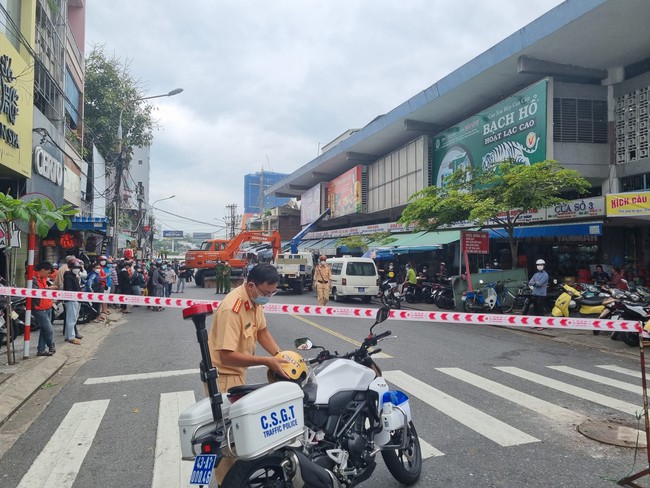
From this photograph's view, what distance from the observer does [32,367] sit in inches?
285

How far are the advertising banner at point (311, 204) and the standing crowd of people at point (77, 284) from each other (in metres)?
25.2

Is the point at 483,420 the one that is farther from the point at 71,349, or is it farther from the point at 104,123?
the point at 104,123

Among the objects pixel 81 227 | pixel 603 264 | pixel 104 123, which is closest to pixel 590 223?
pixel 603 264

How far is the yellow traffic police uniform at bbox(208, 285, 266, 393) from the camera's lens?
3.01 meters

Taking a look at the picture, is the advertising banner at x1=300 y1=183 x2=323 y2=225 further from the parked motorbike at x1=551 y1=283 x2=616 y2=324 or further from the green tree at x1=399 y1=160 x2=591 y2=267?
the parked motorbike at x1=551 y1=283 x2=616 y2=324

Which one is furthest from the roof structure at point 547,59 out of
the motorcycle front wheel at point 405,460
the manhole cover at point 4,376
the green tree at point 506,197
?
the manhole cover at point 4,376

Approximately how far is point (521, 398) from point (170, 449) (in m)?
4.26

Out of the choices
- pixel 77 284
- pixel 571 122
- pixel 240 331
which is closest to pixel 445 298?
pixel 571 122

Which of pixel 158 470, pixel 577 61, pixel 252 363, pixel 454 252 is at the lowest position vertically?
A: pixel 158 470

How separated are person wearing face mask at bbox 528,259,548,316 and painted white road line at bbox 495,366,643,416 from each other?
5844 mm

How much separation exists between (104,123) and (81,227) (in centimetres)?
1708

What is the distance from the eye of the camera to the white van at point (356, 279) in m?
18.9

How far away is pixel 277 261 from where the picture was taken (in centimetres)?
2436

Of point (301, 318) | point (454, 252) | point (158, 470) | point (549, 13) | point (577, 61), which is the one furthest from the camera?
point (454, 252)
